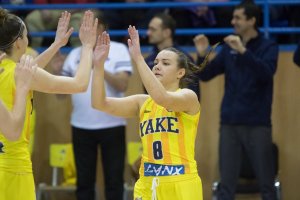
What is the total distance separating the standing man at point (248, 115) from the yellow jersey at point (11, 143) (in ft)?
11.5

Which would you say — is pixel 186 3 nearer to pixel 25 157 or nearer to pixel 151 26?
pixel 151 26

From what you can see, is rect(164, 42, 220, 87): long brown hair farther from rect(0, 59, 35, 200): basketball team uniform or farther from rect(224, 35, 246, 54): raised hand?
rect(224, 35, 246, 54): raised hand

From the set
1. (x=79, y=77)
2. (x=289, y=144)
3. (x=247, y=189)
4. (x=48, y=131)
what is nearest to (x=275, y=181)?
(x=247, y=189)

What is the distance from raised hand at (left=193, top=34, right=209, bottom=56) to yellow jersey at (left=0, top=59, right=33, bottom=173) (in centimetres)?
354

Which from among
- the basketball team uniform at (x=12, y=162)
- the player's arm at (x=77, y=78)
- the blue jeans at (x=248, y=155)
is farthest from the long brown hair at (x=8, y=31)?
the blue jeans at (x=248, y=155)

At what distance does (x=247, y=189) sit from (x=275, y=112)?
1.15 meters

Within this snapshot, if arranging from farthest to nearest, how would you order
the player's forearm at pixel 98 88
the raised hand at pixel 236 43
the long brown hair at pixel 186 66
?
the raised hand at pixel 236 43 → the long brown hair at pixel 186 66 → the player's forearm at pixel 98 88

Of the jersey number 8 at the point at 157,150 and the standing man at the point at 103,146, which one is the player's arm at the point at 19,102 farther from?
the standing man at the point at 103,146

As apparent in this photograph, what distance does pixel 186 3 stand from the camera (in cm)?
949

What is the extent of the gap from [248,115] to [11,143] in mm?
3747

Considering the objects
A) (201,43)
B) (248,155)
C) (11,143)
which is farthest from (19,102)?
(248,155)

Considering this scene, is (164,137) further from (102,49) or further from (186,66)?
(102,49)

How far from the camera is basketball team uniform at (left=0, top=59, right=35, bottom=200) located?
5.18 meters

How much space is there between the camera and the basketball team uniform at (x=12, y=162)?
204 inches
